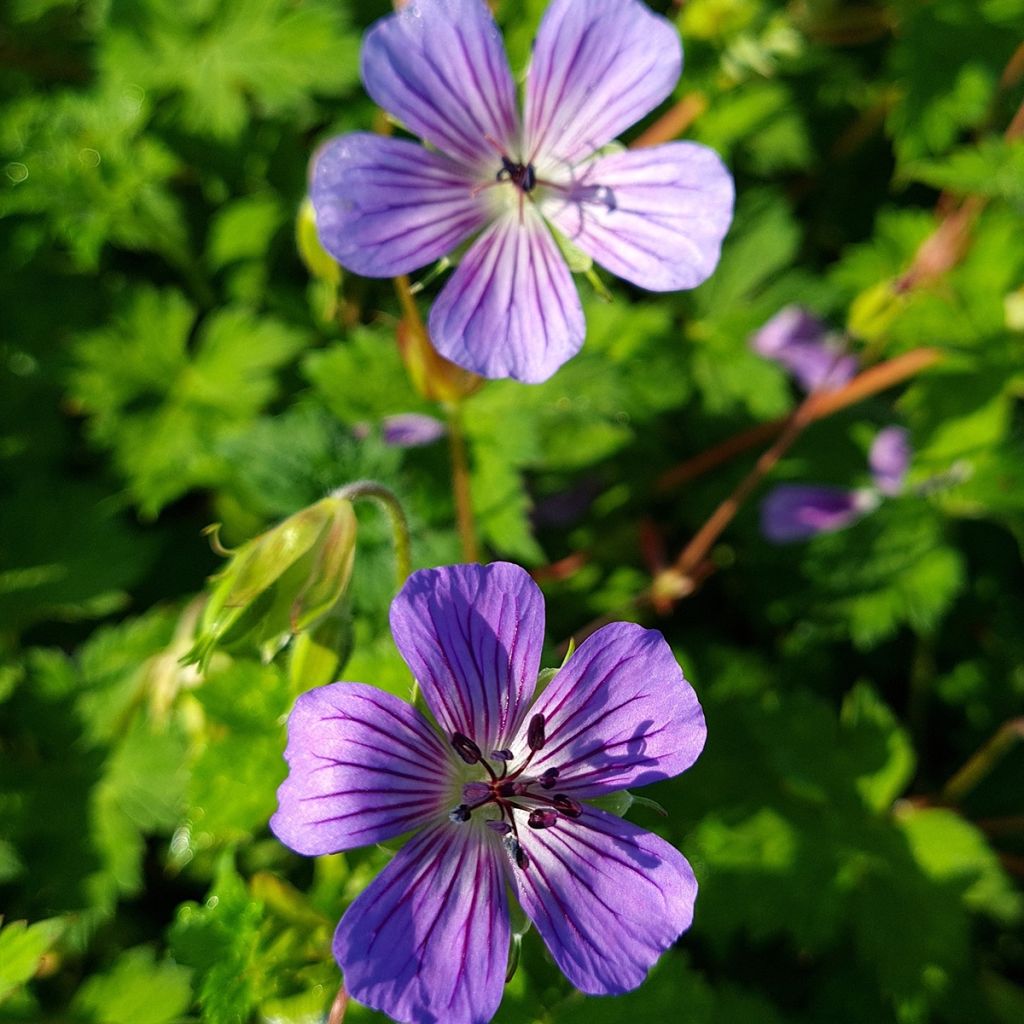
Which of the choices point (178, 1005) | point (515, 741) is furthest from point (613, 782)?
point (178, 1005)

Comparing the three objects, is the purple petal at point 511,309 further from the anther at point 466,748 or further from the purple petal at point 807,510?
the purple petal at point 807,510

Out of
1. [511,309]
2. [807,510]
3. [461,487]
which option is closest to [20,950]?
[461,487]

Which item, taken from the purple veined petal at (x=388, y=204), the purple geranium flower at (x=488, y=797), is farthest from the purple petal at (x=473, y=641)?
the purple veined petal at (x=388, y=204)

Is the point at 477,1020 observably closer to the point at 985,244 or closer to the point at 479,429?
the point at 479,429

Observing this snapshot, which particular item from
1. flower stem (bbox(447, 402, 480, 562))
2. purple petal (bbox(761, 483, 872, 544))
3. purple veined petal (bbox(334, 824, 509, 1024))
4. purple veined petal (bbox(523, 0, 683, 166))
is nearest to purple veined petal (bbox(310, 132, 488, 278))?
purple veined petal (bbox(523, 0, 683, 166))

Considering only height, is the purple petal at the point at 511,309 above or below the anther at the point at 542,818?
above
